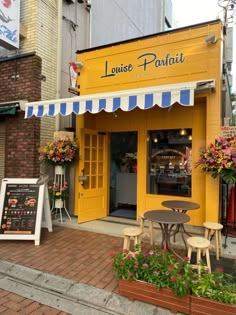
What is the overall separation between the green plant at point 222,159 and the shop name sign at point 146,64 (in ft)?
7.25

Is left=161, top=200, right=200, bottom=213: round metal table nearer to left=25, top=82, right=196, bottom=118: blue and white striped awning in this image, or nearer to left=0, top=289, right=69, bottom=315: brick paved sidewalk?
left=25, top=82, right=196, bottom=118: blue and white striped awning

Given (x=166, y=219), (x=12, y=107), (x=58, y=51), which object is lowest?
(x=166, y=219)

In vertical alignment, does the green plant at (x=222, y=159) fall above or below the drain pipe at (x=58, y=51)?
below

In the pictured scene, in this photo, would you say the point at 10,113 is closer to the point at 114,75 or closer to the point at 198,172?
the point at 114,75

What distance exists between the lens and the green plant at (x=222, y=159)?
4688mm

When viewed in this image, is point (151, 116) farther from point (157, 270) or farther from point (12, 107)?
point (157, 270)

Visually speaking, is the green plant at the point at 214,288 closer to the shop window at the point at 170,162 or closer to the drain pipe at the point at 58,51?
the shop window at the point at 170,162

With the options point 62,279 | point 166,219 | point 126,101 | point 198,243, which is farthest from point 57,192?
point 198,243

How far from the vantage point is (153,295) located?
122 inches

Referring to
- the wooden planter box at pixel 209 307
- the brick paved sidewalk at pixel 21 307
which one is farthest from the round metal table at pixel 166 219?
the brick paved sidewalk at pixel 21 307

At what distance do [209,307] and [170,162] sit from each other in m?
4.15

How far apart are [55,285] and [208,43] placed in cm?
551

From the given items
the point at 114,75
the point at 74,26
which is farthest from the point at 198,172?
the point at 74,26

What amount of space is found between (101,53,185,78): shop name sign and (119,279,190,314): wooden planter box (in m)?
4.82
